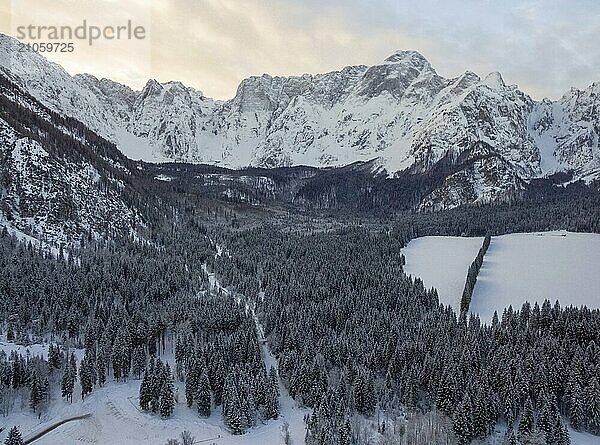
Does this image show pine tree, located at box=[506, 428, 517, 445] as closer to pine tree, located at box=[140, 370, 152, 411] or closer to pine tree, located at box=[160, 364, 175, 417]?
pine tree, located at box=[160, 364, 175, 417]

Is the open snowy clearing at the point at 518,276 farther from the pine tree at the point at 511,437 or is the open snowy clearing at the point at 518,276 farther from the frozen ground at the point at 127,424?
the frozen ground at the point at 127,424

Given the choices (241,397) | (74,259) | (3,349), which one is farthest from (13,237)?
(241,397)

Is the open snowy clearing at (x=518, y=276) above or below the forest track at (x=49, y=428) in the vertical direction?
above

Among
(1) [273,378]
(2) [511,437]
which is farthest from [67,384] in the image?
(2) [511,437]

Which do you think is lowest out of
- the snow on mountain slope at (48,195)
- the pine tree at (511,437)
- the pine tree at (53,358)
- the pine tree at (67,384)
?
the pine tree at (511,437)

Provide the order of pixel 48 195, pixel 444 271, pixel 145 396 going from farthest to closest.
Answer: pixel 444 271 < pixel 48 195 < pixel 145 396

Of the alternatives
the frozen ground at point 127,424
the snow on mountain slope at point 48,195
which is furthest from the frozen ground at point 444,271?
the snow on mountain slope at point 48,195

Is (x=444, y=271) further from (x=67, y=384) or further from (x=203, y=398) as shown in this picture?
(x=67, y=384)

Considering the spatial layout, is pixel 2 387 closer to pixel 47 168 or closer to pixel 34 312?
pixel 34 312
